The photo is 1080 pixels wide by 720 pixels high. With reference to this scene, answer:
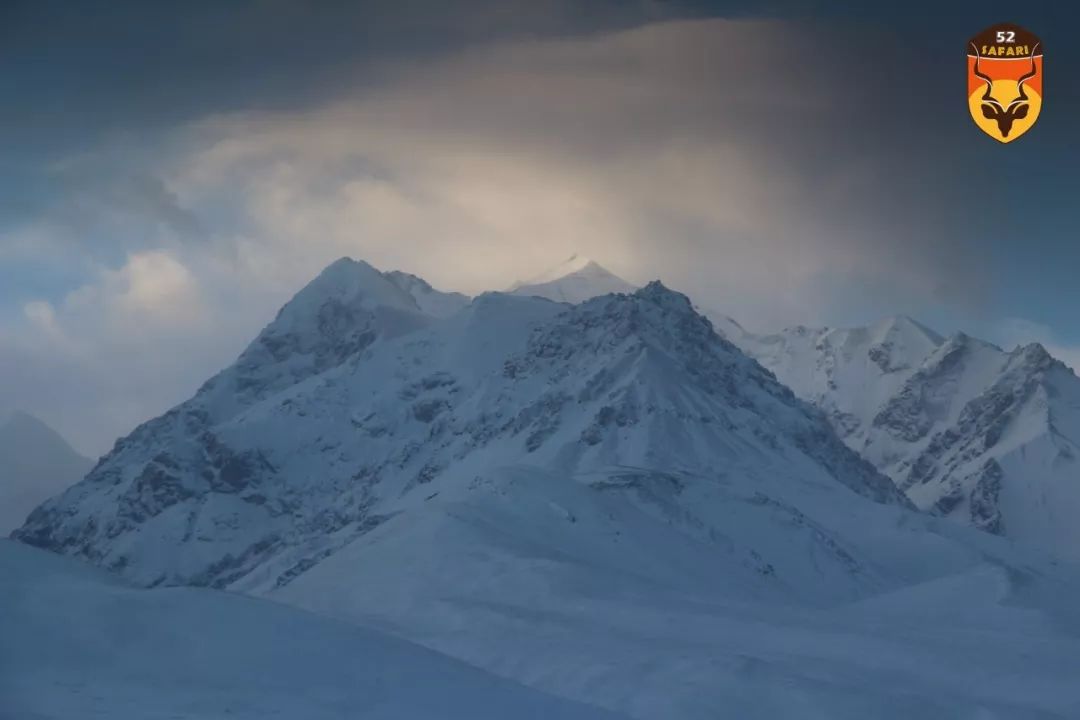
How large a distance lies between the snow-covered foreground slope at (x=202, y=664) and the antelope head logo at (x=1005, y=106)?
3934cm

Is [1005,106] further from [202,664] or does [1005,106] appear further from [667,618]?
[202,664]

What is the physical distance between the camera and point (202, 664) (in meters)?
53.9

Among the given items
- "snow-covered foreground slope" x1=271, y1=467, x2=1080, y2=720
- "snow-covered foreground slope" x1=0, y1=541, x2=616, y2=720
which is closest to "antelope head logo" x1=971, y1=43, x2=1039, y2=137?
"snow-covered foreground slope" x1=271, y1=467, x2=1080, y2=720

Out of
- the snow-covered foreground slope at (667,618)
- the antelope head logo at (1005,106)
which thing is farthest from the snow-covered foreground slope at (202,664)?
the antelope head logo at (1005,106)

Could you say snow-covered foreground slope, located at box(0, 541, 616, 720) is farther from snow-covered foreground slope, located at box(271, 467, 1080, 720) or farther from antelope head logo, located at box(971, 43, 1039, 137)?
antelope head logo, located at box(971, 43, 1039, 137)

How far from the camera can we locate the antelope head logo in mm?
80000

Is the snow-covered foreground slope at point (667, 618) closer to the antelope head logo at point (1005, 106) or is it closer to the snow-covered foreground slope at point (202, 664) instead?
the snow-covered foreground slope at point (202, 664)

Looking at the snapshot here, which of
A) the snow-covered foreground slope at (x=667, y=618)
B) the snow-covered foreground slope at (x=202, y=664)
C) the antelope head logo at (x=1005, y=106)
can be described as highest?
the antelope head logo at (x=1005, y=106)

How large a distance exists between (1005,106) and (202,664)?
49908 millimetres

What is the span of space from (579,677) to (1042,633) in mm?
67556

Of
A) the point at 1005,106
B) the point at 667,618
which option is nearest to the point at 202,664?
the point at 1005,106

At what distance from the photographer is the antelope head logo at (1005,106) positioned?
8000 cm

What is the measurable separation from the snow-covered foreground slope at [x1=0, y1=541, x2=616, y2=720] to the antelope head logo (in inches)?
1549

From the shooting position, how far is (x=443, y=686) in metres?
56.2
